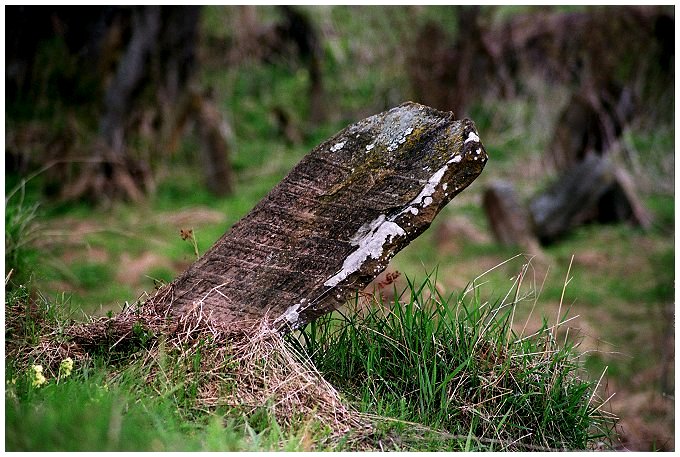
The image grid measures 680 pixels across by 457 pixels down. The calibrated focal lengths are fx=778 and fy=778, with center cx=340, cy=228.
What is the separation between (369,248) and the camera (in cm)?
329

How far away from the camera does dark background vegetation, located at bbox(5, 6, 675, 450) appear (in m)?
7.79

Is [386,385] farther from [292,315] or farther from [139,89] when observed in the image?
[139,89]

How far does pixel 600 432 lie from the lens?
11.7 ft

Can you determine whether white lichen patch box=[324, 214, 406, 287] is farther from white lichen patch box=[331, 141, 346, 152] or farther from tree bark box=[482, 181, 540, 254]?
tree bark box=[482, 181, 540, 254]

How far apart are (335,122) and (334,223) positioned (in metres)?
9.85

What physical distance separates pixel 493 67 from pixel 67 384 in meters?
11.0

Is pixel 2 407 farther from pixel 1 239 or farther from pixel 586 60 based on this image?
pixel 586 60

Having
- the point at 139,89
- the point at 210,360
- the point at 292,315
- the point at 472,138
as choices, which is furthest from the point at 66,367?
the point at 139,89

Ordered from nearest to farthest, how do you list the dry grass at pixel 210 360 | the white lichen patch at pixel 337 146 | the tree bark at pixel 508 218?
the dry grass at pixel 210 360 < the white lichen patch at pixel 337 146 < the tree bark at pixel 508 218

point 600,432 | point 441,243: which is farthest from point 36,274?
point 441,243

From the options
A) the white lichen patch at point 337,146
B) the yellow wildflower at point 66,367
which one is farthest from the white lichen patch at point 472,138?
the yellow wildflower at point 66,367

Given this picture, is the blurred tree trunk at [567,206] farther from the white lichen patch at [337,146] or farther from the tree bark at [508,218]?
the white lichen patch at [337,146]

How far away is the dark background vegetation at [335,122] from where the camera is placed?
779cm

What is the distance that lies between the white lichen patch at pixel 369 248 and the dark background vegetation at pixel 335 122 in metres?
2.66
